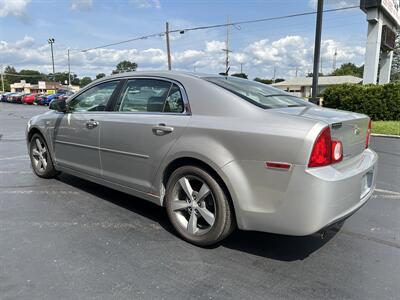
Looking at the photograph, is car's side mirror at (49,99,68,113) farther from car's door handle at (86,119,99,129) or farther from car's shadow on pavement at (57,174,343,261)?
car's shadow on pavement at (57,174,343,261)

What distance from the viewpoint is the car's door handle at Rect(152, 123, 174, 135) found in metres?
3.53

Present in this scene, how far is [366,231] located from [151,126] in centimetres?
249

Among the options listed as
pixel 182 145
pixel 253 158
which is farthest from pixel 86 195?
pixel 253 158

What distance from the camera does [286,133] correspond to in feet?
9.16

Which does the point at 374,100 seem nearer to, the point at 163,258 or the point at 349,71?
the point at 163,258

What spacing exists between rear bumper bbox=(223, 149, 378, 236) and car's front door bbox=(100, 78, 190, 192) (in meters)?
0.84

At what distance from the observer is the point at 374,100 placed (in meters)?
15.3

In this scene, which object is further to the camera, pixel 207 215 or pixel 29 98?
pixel 29 98

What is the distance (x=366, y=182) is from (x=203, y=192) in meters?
1.50

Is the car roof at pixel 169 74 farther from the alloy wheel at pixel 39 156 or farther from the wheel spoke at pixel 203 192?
the alloy wheel at pixel 39 156

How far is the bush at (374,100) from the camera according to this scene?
49.4 ft

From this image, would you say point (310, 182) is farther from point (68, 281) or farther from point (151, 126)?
point (68, 281)

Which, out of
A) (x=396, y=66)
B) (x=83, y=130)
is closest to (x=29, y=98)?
(x=83, y=130)

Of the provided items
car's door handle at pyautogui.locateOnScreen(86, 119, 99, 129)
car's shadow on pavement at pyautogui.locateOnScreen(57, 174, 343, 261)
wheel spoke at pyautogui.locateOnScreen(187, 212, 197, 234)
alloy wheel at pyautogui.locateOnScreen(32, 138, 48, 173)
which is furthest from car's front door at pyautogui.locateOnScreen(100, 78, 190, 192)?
alloy wheel at pyautogui.locateOnScreen(32, 138, 48, 173)
